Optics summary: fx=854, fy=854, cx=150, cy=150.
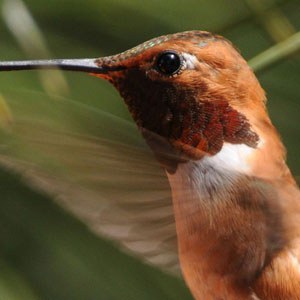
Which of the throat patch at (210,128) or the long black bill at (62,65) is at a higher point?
the long black bill at (62,65)

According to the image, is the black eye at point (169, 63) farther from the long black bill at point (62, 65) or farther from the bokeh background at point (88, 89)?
the bokeh background at point (88, 89)

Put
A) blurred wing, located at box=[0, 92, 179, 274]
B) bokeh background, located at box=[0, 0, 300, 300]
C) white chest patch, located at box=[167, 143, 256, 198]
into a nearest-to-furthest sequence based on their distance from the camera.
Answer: blurred wing, located at box=[0, 92, 179, 274], white chest patch, located at box=[167, 143, 256, 198], bokeh background, located at box=[0, 0, 300, 300]

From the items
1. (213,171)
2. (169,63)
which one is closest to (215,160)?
(213,171)

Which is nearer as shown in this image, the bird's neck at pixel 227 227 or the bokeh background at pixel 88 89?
the bird's neck at pixel 227 227

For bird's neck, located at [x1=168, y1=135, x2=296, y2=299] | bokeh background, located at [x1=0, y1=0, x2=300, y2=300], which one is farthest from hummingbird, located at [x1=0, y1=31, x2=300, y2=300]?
bokeh background, located at [x1=0, y1=0, x2=300, y2=300]

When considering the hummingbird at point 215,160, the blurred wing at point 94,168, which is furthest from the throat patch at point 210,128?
the blurred wing at point 94,168

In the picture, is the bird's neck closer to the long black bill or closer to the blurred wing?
the blurred wing
